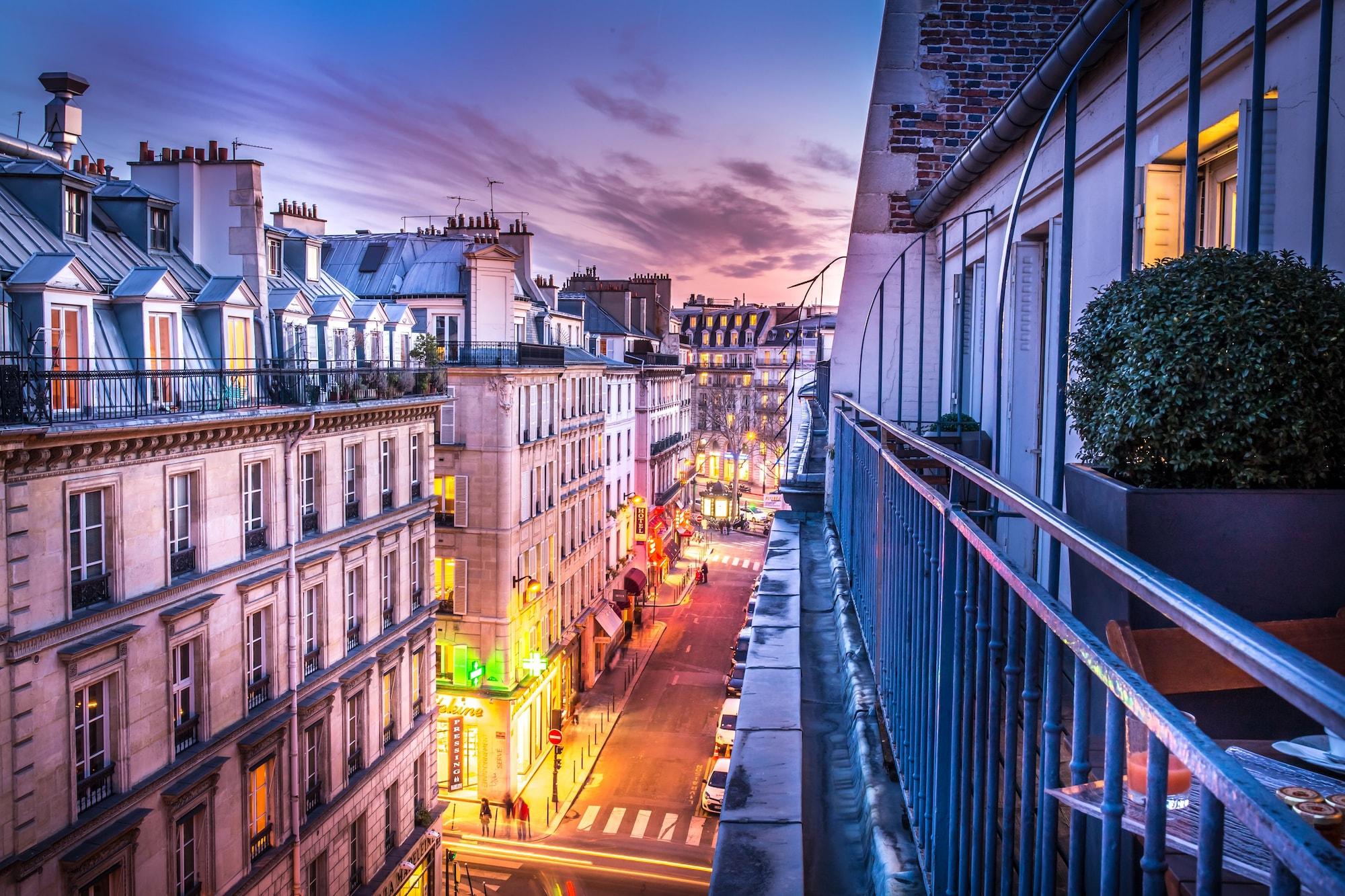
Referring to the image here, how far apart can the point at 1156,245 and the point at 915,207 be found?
5.71m

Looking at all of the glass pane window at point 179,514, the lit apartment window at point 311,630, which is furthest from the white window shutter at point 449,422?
the glass pane window at point 179,514

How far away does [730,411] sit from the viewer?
7181 cm

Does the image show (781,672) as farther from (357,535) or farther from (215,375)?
(357,535)

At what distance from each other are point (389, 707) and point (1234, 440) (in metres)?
20.1

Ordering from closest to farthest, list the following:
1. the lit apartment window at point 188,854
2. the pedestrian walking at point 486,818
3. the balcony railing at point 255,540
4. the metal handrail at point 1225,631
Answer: the metal handrail at point 1225,631 → the lit apartment window at point 188,854 → the balcony railing at point 255,540 → the pedestrian walking at point 486,818

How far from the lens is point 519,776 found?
2811cm

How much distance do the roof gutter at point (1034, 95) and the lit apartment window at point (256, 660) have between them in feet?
39.7

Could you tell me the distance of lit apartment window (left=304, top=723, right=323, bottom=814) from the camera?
17078mm

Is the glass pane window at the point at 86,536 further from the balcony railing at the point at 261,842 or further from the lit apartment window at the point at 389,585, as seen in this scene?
the lit apartment window at the point at 389,585

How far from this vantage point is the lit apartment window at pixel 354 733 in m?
18.5

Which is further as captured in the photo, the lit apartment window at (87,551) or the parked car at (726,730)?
the parked car at (726,730)

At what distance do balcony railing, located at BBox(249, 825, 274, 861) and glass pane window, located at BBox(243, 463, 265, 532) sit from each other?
4846 millimetres

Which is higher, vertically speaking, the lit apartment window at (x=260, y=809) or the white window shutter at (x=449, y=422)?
the white window shutter at (x=449, y=422)

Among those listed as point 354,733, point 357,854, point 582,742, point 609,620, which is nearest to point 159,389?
point 354,733
